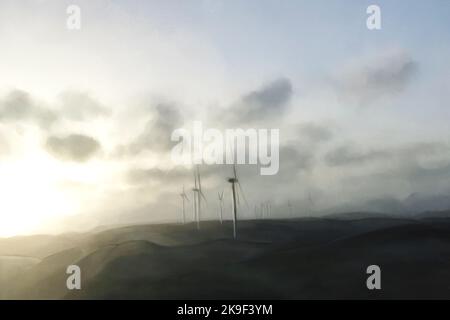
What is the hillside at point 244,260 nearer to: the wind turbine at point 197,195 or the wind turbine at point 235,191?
the wind turbine at point 235,191

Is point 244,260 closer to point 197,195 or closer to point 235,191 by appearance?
point 235,191

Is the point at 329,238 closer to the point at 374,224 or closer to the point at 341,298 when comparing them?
the point at 374,224

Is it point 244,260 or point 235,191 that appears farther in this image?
point 235,191

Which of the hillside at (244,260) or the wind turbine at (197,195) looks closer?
the hillside at (244,260)

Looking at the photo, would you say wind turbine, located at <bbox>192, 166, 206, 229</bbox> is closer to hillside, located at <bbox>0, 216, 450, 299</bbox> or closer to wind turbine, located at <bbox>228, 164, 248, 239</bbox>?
hillside, located at <bbox>0, 216, 450, 299</bbox>

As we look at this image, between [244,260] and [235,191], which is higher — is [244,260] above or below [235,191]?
below

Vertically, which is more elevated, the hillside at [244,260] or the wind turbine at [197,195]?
the wind turbine at [197,195]

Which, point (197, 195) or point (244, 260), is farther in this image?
point (197, 195)

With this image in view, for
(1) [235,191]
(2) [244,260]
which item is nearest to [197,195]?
(1) [235,191]

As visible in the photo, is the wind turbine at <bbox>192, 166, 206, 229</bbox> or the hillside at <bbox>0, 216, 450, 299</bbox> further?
the wind turbine at <bbox>192, 166, 206, 229</bbox>

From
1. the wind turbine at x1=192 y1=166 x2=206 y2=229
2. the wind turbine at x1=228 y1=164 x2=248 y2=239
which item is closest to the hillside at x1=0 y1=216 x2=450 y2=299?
the wind turbine at x1=228 y1=164 x2=248 y2=239

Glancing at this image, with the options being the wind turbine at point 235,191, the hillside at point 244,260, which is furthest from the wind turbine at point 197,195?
the wind turbine at point 235,191

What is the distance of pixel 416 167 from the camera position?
34.7ft
